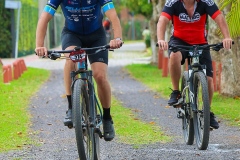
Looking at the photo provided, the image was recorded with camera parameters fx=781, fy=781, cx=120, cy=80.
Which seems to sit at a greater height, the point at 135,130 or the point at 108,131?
the point at 108,131

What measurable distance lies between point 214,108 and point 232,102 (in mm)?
1297

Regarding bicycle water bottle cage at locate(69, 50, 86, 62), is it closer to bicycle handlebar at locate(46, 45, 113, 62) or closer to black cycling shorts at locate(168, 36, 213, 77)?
bicycle handlebar at locate(46, 45, 113, 62)

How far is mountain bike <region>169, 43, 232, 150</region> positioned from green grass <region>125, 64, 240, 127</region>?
7.48 feet

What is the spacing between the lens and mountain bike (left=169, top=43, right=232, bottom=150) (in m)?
7.81

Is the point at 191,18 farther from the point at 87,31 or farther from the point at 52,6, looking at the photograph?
the point at 52,6

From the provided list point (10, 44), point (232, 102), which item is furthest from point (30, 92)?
point (10, 44)

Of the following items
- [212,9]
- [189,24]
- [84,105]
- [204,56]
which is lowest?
Answer: [84,105]

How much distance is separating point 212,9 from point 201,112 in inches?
43.2

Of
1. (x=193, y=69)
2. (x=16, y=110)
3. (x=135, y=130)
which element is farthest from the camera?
(x=16, y=110)

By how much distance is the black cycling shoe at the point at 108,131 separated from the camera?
759 centimetres

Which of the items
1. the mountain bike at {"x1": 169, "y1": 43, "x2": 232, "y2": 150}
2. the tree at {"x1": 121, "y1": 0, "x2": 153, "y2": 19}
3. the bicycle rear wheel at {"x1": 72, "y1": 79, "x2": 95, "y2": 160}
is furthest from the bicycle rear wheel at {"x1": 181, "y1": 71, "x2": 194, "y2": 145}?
the tree at {"x1": 121, "y1": 0, "x2": 153, "y2": 19}

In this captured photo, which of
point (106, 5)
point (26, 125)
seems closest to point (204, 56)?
point (106, 5)

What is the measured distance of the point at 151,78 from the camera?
22719mm

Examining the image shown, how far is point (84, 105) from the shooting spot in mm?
6980
